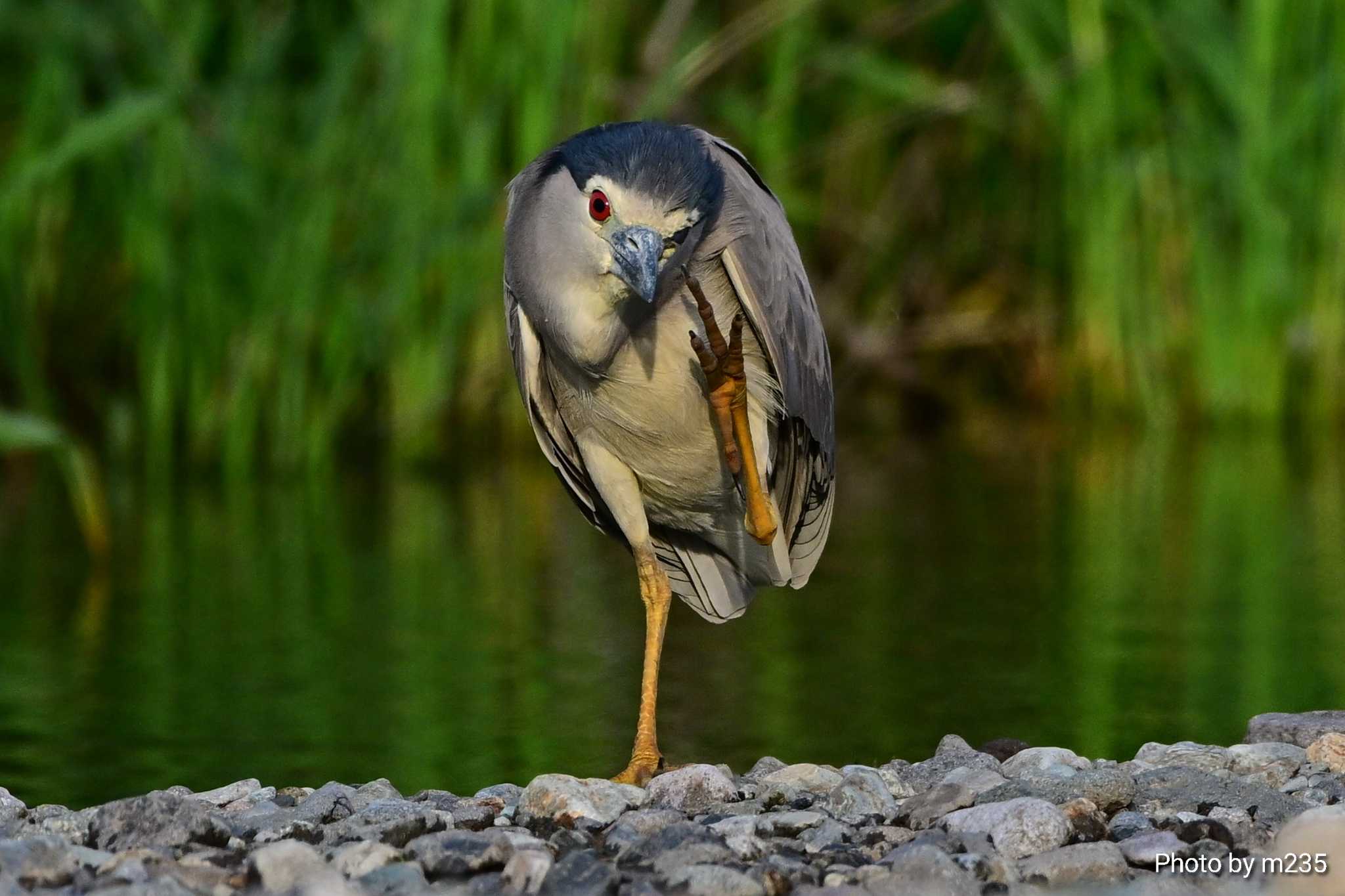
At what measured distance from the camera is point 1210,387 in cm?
941

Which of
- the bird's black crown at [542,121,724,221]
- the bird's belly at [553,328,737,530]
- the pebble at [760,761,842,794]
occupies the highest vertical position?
the bird's black crown at [542,121,724,221]

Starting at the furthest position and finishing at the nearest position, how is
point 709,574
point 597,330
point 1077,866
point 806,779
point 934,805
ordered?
point 709,574 → point 597,330 → point 806,779 → point 934,805 → point 1077,866

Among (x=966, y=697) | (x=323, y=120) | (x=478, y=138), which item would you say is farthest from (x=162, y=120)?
(x=966, y=697)

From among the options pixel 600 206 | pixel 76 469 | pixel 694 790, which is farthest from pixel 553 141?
pixel 694 790

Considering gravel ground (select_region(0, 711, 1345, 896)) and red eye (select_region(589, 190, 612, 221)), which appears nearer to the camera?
gravel ground (select_region(0, 711, 1345, 896))

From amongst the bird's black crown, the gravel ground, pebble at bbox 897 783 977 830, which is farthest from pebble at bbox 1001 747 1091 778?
the bird's black crown

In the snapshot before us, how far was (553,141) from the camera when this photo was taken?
8188mm

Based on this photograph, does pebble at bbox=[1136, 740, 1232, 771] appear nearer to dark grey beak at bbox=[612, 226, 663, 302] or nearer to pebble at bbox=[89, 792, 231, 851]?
dark grey beak at bbox=[612, 226, 663, 302]

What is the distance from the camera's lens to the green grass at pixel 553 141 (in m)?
8.00

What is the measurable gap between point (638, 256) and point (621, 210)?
0.33 feet

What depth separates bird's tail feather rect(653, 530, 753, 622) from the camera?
454 centimetres

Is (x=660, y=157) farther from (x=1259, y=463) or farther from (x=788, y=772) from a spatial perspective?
(x=1259, y=463)

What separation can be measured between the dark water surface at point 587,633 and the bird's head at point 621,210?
3.40ft

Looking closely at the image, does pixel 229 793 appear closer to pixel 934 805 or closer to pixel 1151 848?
Answer: pixel 934 805
